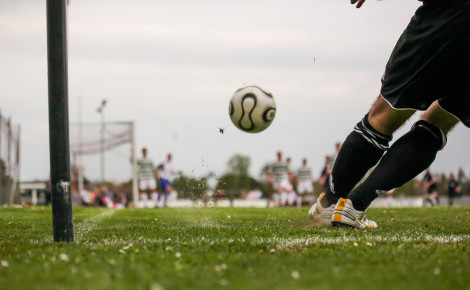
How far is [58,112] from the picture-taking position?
11.8 feet

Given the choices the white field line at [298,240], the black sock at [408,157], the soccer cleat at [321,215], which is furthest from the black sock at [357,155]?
the white field line at [298,240]

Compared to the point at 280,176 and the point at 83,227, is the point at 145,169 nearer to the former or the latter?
the point at 280,176

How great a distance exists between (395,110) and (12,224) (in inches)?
163

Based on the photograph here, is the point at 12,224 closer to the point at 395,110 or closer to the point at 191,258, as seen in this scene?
the point at 191,258

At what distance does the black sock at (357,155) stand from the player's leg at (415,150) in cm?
13

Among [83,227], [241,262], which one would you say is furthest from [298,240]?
[83,227]

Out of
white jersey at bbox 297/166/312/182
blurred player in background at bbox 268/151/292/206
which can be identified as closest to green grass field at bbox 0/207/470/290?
blurred player in background at bbox 268/151/292/206

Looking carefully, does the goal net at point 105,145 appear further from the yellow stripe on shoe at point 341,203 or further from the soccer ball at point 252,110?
the yellow stripe on shoe at point 341,203

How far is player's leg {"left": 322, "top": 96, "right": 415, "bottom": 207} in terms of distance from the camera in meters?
4.35

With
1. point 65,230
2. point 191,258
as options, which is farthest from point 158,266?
point 65,230

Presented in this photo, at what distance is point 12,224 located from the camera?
5.86 m

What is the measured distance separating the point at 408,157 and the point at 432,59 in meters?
0.94

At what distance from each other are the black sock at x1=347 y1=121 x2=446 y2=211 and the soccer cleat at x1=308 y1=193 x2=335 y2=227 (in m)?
0.50

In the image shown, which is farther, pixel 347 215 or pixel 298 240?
pixel 347 215
